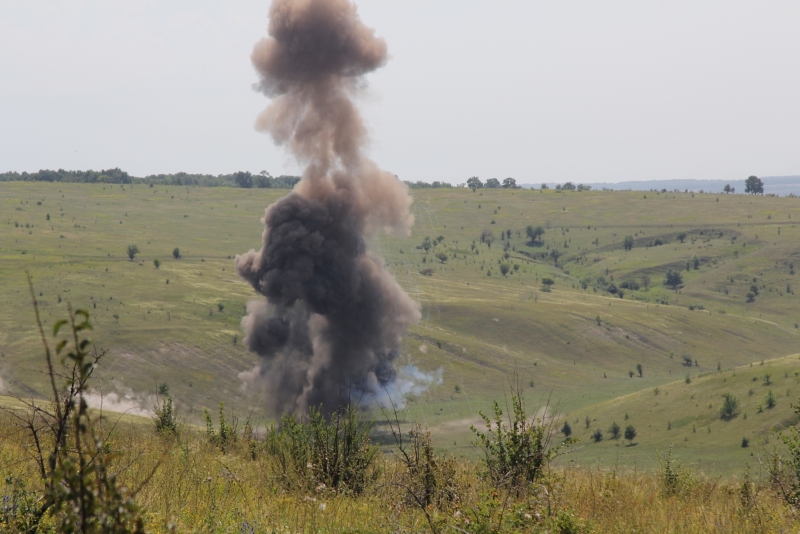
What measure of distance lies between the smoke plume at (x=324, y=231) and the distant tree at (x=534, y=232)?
4232 inches

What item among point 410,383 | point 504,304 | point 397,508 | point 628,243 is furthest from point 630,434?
point 628,243

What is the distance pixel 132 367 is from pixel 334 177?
22.6 metres

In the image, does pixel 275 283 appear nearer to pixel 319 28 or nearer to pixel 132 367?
pixel 132 367

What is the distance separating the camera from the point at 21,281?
262ft

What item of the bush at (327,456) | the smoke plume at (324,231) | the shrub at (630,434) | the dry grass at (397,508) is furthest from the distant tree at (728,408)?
the bush at (327,456)

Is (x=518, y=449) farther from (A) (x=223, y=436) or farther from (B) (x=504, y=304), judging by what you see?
(B) (x=504, y=304)

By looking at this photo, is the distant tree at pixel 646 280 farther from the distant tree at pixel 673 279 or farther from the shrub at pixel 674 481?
the shrub at pixel 674 481

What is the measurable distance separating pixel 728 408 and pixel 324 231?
30.9 meters

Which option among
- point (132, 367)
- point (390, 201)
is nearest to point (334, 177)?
point (390, 201)

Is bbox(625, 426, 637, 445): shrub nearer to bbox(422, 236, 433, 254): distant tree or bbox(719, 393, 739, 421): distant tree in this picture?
bbox(719, 393, 739, 421): distant tree

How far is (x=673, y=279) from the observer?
131000mm

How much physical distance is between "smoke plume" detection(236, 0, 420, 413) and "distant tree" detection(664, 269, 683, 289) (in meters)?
83.0

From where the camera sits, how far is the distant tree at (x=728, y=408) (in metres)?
47.9

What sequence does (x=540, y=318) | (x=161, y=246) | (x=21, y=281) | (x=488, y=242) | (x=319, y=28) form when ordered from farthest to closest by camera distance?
(x=488, y=242), (x=161, y=246), (x=540, y=318), (x=21, y=281), (x=319, y=28)
